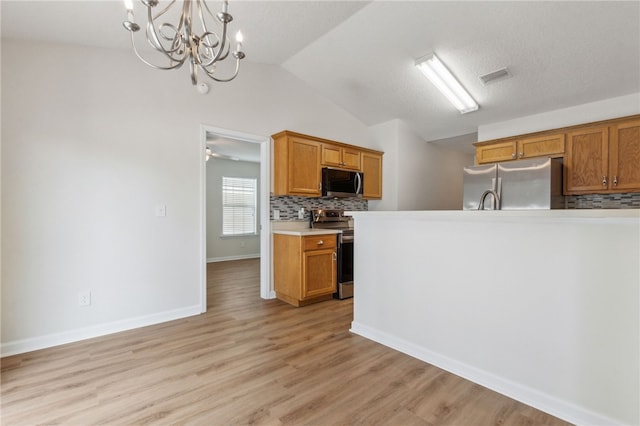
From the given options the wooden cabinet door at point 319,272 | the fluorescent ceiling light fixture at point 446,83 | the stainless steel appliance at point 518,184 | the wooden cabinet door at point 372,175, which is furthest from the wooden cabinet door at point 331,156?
the stainless steel appliance at point 518,184

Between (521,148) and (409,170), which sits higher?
(521,148)

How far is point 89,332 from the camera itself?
265 centimetres

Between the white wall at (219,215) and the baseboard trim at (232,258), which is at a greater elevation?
the white wall at (219,215)

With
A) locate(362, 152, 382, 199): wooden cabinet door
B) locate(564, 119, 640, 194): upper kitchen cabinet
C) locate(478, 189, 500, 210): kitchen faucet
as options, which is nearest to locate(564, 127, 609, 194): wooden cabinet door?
locate(564, 119, 640, 194): upper kitchen cabinet

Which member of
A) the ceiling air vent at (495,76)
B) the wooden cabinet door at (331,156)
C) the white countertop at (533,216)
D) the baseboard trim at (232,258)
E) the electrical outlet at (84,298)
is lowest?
the baseboard trim at (232,258)

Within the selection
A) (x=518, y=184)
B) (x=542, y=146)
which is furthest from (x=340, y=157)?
(x=542, y=146)

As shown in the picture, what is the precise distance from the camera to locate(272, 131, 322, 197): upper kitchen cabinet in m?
3.72

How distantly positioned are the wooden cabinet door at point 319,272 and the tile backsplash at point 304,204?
2.46 feet

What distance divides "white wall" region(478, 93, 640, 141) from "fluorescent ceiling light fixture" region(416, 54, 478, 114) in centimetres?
60

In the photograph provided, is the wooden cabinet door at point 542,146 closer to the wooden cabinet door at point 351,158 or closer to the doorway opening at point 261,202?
the wooden cabinet door at point 351,158

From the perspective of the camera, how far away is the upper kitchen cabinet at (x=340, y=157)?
13.5ft

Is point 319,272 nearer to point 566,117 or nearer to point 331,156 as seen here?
point 331,156

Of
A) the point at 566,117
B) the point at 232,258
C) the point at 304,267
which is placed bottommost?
the point at 232,258

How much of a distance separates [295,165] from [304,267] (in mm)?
1253
